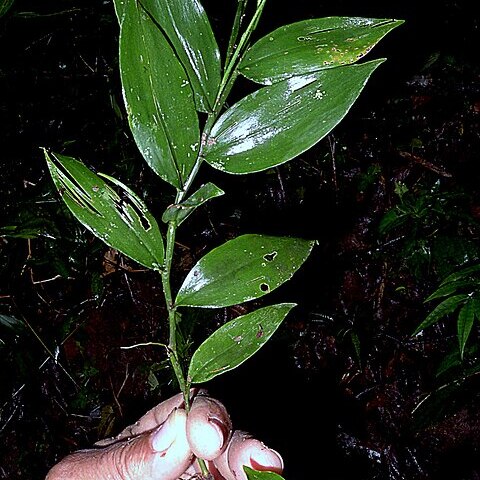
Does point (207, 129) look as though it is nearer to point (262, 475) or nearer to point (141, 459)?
point (262, 475)

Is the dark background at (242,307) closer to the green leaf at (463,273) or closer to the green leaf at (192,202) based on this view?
the green leaf at (463,273)

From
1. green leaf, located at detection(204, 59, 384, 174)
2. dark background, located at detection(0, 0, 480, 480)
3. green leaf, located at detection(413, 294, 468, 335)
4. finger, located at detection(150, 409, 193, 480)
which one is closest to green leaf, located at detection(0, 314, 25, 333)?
dark background, located at detection(0, 0, 480, 480)

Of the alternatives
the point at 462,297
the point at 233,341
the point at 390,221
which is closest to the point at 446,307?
the point at 462,297

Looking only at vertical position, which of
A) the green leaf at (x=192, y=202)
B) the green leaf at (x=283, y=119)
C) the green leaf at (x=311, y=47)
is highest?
the green leaf at (x=311, y=47)

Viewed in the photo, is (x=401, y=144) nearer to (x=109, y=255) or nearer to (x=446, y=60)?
(x=446, y=60)

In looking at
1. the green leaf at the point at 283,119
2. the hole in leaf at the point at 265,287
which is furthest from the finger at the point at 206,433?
the green leaf at the point at 283,119

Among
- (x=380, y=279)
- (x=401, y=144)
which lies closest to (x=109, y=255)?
(x=380, y=279)
